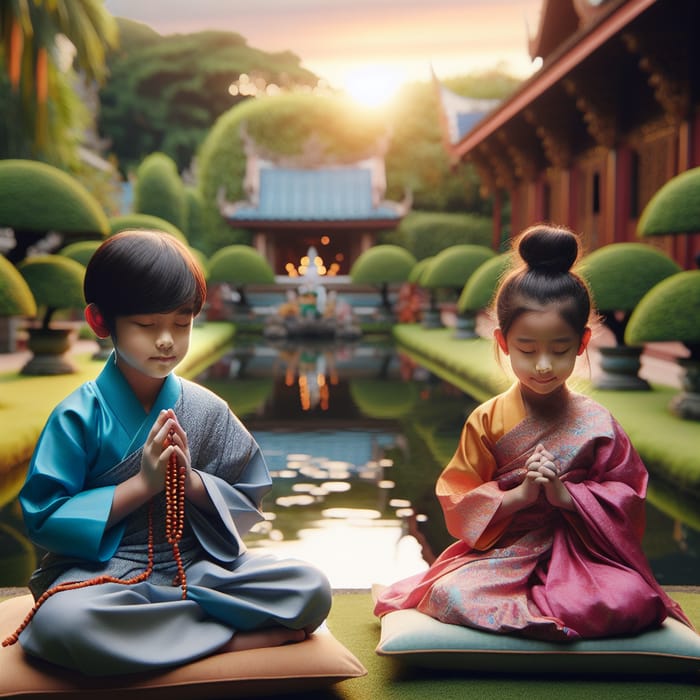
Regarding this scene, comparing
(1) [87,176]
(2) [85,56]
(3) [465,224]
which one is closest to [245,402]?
(2) [85,56]

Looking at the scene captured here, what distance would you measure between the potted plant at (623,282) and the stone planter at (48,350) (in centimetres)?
543

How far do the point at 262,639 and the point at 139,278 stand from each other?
39.0 inches

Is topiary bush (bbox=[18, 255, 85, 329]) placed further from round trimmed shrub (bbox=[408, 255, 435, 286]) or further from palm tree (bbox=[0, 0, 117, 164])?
round trimmed shrub (bbox=[408, 255, 435, 286])

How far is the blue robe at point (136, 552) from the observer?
247 cm

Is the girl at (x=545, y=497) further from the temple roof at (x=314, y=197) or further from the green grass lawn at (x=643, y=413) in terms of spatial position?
the temple roof at (x=314, y=197)

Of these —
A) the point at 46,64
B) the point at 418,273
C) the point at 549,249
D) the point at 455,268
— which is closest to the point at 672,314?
the point at 549,249

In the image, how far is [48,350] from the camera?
34.6ft

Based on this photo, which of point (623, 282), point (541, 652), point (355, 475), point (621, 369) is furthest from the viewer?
point (621, 369)

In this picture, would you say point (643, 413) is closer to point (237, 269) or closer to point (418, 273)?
point (418, 273)

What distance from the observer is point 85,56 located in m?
15.0

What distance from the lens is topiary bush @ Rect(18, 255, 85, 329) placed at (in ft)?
32.8

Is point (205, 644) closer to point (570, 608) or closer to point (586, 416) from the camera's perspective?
point (570, 608)

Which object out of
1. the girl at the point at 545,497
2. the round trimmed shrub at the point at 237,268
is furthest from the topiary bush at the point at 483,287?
the girl at the point at 545,497

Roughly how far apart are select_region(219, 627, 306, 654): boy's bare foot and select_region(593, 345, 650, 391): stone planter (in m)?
6.37
